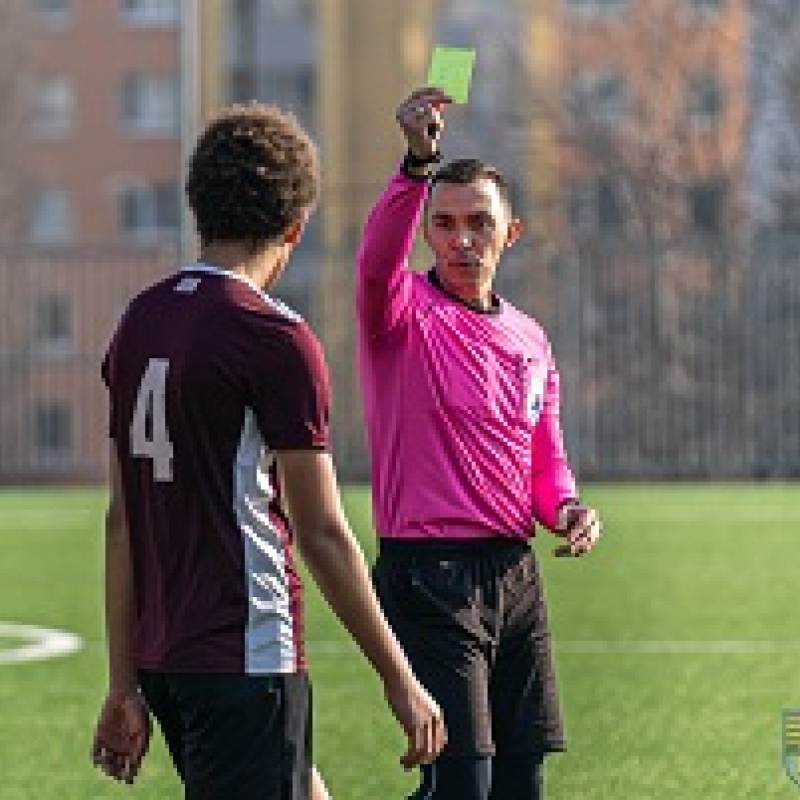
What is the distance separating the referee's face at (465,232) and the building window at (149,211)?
263ft

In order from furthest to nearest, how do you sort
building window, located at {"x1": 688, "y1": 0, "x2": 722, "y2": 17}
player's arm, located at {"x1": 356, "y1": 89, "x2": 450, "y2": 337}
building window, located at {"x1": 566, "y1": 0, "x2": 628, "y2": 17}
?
1. building window, located at {"x1": 566, "y1": 0, "x2": 628, "y2": 17}
2. building window, located at {"x1": 688, "y1": 0, "x2": 722, "y2": 17}
3. player's arm, located at {"x1": 356, "y1": 89, "x2": 450, "y2": 337}

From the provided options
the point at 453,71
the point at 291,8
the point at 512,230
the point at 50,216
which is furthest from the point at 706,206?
the point at 453,71

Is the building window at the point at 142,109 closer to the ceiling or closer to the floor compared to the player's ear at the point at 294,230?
closer to the floor

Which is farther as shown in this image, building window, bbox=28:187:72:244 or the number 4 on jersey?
building window, bbox=28:187:72:244

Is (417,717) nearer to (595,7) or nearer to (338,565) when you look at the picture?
(338,565)

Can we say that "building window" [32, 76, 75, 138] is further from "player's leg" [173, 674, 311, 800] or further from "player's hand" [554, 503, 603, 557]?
"player's leg" [173, 674, 311, 800]

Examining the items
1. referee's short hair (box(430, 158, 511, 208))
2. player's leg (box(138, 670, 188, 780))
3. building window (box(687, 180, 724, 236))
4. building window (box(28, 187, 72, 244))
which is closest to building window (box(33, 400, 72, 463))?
building window (box(687, 180, 724, 236))

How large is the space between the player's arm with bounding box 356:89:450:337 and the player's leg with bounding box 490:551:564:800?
2.41ft

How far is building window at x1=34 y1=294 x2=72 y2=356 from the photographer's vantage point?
39.7 meters

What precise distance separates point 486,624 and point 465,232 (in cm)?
101

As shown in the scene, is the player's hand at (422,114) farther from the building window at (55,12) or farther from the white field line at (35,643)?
the building window at (55,12)

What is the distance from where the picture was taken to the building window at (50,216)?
90.0m

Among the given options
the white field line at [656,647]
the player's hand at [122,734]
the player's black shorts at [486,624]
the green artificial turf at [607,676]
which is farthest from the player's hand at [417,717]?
the white field line at [656,647]

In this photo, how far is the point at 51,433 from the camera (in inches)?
1528
